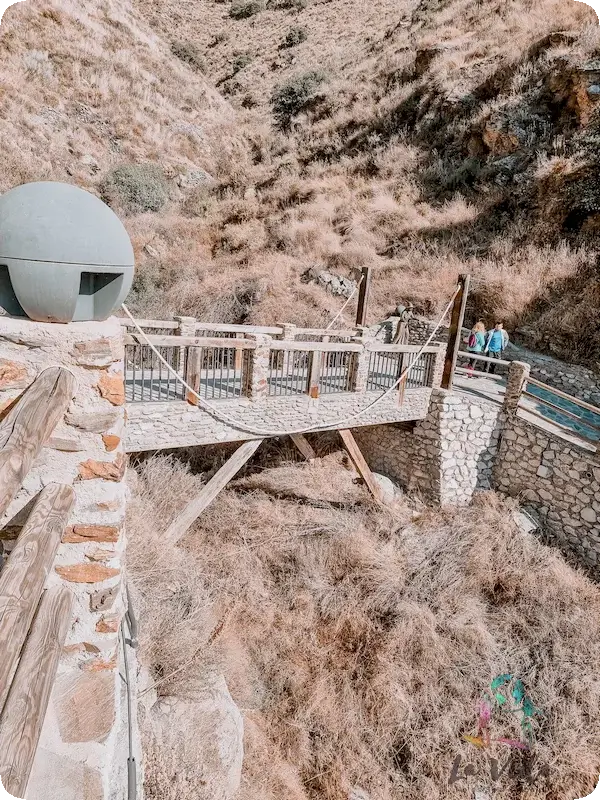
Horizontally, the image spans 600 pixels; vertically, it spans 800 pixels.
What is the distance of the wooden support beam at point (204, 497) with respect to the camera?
7402 millimetres

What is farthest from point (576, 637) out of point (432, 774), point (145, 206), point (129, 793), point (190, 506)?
point (145, 206)

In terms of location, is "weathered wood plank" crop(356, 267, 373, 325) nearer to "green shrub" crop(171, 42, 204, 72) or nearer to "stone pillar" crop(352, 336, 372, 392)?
"stone pillar" crop(352, 336, 372, 392)

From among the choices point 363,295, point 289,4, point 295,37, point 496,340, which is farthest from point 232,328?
point 289,4

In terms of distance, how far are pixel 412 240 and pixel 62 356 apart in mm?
15834

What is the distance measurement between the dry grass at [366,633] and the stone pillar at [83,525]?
2.55 metres

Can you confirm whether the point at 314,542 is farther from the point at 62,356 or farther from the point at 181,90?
the point at 181,90

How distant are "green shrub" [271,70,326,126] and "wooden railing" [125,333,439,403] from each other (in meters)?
20.2

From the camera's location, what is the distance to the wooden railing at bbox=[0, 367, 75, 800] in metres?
1.39

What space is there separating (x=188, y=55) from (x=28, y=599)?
34508 mm

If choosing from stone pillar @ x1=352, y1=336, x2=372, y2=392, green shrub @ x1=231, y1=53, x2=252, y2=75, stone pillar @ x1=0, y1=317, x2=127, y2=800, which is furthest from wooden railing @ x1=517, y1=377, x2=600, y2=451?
green shrub @ x1=231, y1=53, x2=252, y2=75

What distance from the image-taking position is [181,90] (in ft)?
82.5

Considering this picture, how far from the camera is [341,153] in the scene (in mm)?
21219

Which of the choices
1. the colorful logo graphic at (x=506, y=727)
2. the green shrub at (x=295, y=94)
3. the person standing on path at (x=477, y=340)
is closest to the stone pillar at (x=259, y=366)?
the colorful logo graphic at (x=506, y=727)

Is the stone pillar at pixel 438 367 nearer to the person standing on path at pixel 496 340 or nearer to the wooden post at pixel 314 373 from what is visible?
the person standing on path at pixel 496 340
